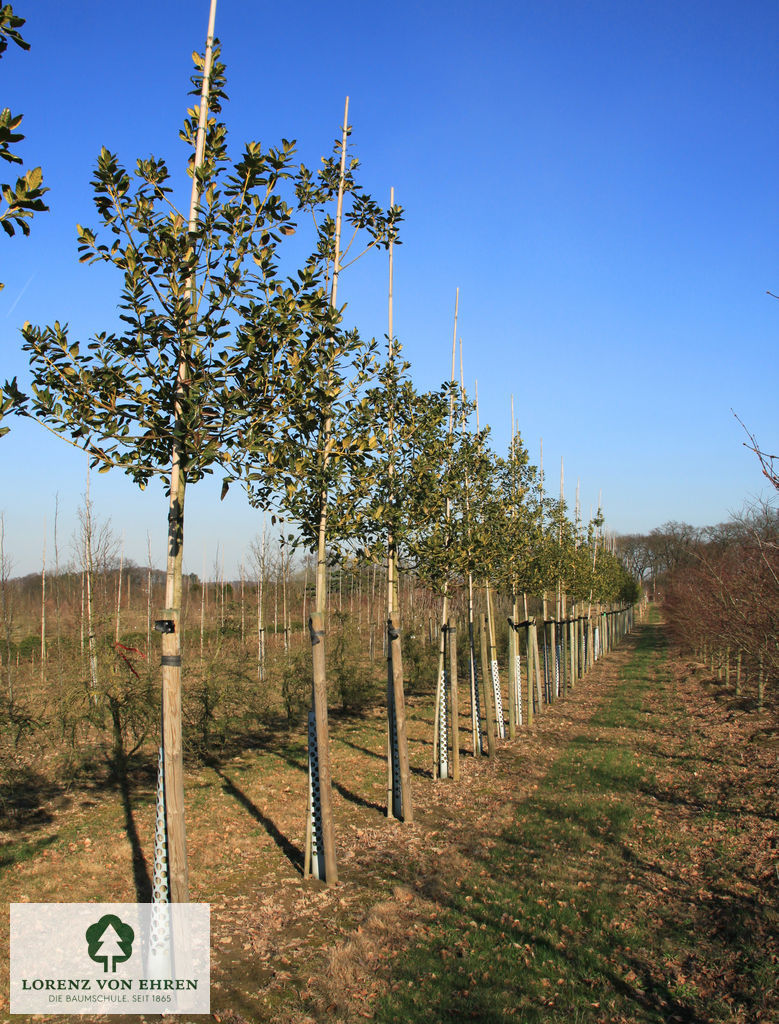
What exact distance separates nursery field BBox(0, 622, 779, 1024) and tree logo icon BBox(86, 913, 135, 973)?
1.90ft

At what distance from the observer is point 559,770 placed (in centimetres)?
1130

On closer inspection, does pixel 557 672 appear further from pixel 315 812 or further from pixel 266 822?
pixel 315 812

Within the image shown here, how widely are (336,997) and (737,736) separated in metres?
11.7

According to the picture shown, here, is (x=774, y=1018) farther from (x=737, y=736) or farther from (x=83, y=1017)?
(x=737, y=736)

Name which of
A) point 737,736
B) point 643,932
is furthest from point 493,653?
point 643,932

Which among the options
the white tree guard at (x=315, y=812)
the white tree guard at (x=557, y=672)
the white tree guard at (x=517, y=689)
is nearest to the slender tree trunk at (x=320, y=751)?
the white tree guard at (x=315, y=812)

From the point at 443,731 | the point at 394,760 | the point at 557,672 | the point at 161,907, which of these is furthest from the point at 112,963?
the point at 557,672

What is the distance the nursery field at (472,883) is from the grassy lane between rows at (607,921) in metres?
0.02

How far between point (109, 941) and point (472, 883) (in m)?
3.20

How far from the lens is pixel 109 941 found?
16.5 ft

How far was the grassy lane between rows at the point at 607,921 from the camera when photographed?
446 cm

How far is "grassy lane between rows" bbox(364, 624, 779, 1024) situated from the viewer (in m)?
4.46

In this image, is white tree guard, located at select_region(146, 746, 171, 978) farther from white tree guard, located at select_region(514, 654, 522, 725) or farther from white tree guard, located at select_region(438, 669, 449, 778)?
white tree guard, located at select_region(514, 654, 522, 725)

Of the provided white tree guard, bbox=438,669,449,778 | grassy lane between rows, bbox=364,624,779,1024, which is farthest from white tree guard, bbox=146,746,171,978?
white tree guard, bbox=438,669,449,778
